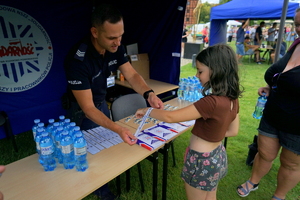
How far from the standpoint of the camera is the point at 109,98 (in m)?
4.11

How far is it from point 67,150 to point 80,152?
0.28ft

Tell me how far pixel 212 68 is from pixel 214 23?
36.4 feet

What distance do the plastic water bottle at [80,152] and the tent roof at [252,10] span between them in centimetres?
880

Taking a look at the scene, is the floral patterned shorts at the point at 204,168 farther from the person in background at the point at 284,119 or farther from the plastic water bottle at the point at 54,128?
the plastic water bottle at the point at 54,128

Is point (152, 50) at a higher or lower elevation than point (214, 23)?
lower

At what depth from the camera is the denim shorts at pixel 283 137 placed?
1.73m

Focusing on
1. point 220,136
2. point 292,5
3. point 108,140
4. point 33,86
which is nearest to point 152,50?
point 33,86

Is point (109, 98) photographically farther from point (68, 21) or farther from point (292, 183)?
point (292, 183)

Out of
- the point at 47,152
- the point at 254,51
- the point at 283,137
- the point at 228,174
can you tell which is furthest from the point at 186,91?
the point at 254,51

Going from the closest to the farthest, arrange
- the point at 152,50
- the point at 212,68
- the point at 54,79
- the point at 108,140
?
the point at 212,68, the point at 108,140, the point at 54,79, the point at 152,50

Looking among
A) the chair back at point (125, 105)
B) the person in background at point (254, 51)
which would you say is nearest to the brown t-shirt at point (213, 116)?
the chair back at point (125, 105)

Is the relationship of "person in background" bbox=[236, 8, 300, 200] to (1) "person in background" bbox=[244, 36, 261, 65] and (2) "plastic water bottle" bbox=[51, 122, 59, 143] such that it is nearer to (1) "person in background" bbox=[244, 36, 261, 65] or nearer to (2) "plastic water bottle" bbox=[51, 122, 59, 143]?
(2) "plastic water bottle" bbox=[51, 122, 59, 143]

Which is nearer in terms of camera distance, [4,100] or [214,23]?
[4,100]

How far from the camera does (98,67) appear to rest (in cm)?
197
